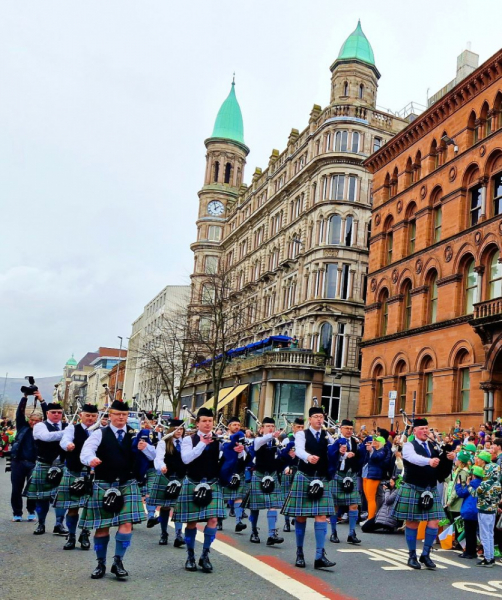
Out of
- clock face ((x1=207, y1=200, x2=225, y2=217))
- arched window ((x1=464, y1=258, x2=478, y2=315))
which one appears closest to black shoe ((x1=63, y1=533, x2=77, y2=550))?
arched window ((x1=464, y1=258, x2=478, y2=315))

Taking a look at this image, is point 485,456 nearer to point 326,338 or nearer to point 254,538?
point 254,538

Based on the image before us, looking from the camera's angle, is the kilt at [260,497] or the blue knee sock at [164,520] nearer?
the blue knee sock at [164,520]

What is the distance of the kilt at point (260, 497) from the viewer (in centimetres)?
1233

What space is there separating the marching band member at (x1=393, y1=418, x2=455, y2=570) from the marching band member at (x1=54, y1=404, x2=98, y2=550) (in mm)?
4493

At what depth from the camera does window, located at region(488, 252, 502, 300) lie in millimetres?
27281

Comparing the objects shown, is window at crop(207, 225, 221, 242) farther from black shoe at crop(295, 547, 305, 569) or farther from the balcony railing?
black shoe at crop(295, 547, 305, 569)

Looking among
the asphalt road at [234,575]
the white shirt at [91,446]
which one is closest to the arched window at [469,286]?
the asphalt road at [234,575]

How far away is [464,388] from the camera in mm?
28641

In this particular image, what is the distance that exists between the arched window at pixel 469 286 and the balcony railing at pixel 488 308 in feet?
8.14

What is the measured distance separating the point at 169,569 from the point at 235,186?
71418mm

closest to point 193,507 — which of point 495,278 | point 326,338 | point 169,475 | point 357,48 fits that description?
point 169,475

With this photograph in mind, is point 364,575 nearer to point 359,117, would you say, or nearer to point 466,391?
point 466,391

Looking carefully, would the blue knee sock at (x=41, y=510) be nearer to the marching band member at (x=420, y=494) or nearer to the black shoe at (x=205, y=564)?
the black shoe at (x=205, y=564)

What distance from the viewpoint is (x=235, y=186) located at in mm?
78562
